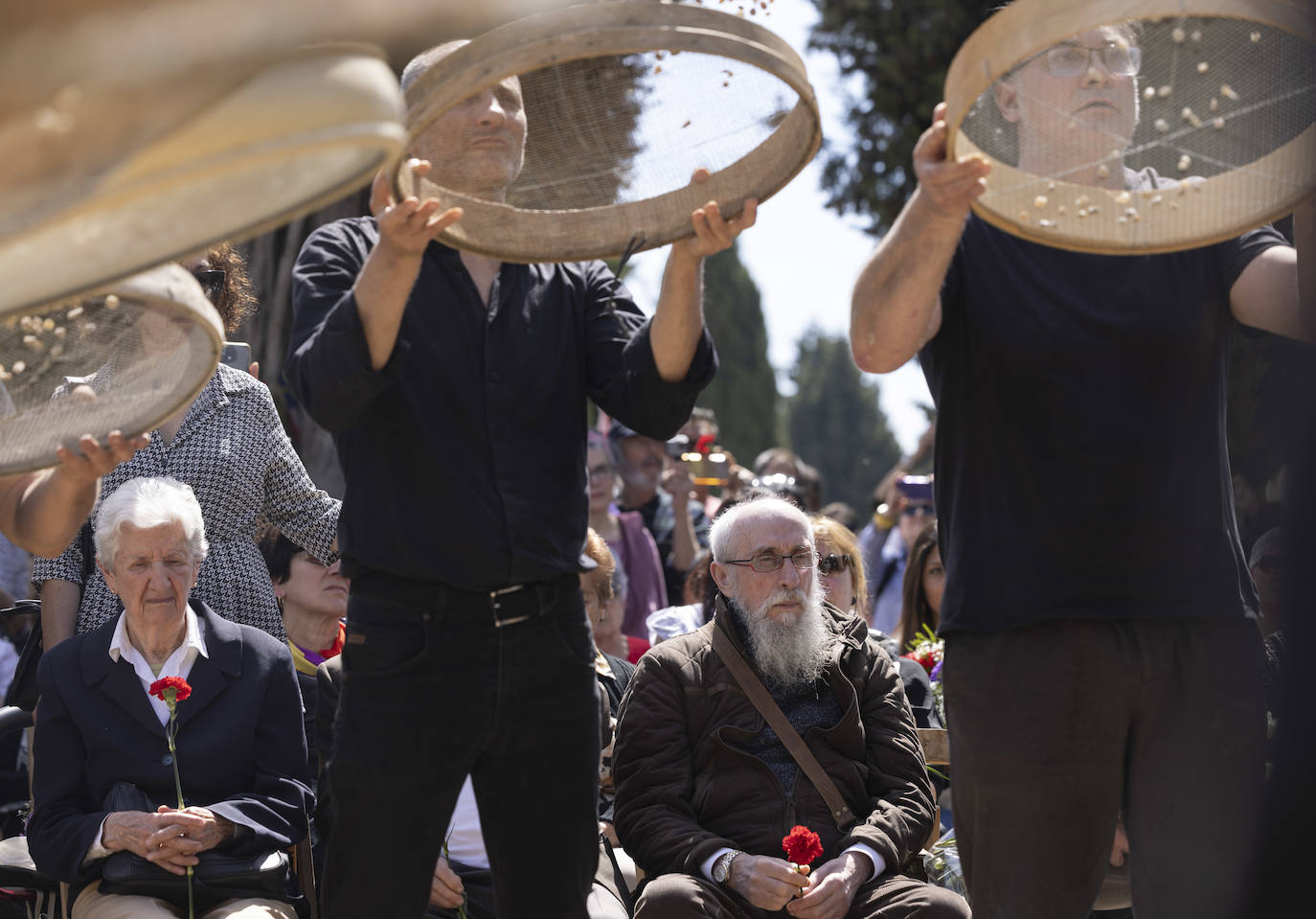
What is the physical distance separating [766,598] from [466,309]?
2299 millimetres

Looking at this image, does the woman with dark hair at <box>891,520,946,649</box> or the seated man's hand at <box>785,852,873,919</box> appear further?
the woman with dark hair at <box>891,520,946,649</box>

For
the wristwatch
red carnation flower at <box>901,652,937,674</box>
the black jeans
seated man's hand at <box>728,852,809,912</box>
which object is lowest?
red carnation flower at <box>901,652,937,674</box>

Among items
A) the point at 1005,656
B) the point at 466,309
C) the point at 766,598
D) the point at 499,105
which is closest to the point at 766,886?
the point at 766,598

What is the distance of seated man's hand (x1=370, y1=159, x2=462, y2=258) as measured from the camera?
2383 mm

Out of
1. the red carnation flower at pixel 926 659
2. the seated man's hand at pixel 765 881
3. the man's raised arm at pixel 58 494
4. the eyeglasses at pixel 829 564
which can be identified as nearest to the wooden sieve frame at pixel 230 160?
the man's raised arm at pixel 58 494

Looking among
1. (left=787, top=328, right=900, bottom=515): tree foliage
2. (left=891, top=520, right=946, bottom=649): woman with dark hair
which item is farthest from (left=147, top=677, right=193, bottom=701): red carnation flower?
(left=787, top=328, right=900, bottom=515): tree foliage

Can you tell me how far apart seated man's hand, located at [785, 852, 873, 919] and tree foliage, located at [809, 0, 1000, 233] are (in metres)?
8.41

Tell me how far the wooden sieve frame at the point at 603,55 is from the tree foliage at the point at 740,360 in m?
34.7

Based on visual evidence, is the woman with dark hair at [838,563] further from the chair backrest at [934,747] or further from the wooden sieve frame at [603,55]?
the wooden sieve frame at [603,55]

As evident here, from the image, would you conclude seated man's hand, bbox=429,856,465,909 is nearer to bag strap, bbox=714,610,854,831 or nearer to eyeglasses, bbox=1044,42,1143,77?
bag strap, bbox=714,610,854,831

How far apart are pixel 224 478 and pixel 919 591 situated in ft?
11.2

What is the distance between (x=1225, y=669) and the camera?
2578 millimetres

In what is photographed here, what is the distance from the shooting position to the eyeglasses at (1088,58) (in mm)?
2533

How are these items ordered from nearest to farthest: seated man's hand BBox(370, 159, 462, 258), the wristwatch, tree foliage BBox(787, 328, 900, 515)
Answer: seated man's hand BBox(370, 159, 462, 258) → the wristwatch → tree foliage BBox(787, 328, 900, 515)
